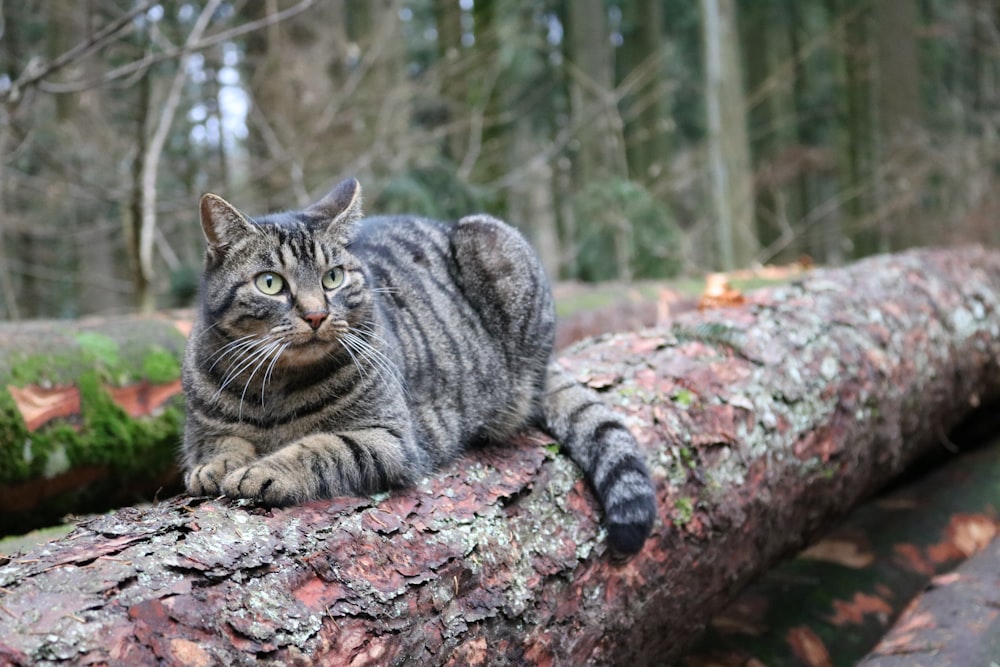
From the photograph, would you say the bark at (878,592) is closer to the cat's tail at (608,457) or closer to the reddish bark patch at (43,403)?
the cat's tail at (608,457)

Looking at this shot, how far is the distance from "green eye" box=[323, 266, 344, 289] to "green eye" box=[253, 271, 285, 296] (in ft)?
0.50

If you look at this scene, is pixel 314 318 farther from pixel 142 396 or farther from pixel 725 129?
pixel 725 129

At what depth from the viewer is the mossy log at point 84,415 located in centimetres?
355

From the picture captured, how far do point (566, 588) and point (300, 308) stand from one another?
1.13 m

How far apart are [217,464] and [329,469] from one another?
31cm

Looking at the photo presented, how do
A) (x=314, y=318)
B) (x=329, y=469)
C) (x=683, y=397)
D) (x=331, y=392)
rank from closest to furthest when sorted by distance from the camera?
(x=329, y=469) → (x=314, y=318) → (x=331, y=392) → (x=683, y=397)

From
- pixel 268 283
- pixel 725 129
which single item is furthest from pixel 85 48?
pixel 725 129

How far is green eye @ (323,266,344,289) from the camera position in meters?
2.52

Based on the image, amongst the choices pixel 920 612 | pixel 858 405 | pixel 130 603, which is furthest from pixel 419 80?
pixel 130 603

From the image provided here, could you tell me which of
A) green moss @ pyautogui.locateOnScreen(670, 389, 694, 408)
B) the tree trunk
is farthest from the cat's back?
the tree trunk

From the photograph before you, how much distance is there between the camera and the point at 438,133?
25.2 feet

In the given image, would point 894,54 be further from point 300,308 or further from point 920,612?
point 300,308

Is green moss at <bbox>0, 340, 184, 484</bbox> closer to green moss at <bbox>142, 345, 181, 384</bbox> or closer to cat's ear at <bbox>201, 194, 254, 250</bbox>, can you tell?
green moss at <bbox>142, 345, 181, 384</bbox>

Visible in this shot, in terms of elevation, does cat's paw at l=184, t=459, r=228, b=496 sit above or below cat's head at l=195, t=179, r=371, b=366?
below
